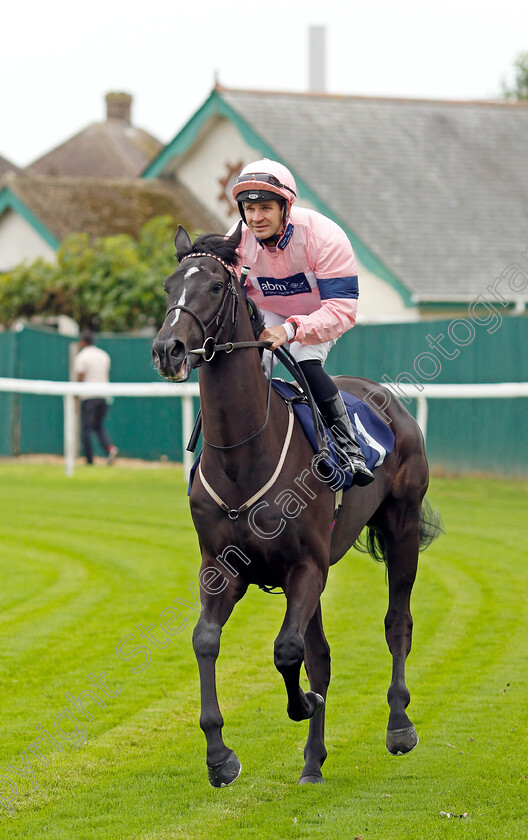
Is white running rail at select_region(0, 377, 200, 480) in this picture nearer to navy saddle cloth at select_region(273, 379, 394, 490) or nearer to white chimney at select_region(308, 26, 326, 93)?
navy saddle cloth at select_region(273, 379, 394, 490)

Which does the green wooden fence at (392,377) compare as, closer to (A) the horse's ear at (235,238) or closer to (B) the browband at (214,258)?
(A) the horse's ear at (235,238)

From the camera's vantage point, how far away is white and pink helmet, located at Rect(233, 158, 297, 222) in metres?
4.61

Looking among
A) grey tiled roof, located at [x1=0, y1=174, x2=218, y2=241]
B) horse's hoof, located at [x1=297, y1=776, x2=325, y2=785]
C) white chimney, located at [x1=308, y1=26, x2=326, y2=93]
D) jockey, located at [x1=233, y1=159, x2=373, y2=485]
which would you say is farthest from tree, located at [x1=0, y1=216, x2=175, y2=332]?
horse's hoof, located at [x1=297, y1=776, x2=325, y2=785]

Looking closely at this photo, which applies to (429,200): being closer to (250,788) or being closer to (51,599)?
(51,599)

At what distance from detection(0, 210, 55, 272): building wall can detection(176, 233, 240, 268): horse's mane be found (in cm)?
1856

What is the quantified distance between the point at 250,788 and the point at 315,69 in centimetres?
2701

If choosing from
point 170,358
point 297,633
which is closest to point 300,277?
point 170,358

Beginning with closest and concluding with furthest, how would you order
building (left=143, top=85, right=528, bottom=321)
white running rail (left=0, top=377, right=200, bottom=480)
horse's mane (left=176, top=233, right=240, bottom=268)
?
horse's mane (left=176, top=233, right=240, bottom=268)
white running rail (left=0, top=377, right=200, bottom=480)
building (left=143, top=85, right=528, bottom=321)

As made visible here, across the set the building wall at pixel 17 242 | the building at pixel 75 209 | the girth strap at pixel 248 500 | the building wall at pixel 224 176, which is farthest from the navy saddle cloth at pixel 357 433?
the building wall at pixel 17 242

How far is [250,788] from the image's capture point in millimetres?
4582

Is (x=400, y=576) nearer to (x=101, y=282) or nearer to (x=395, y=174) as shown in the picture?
(x=101, y=282)

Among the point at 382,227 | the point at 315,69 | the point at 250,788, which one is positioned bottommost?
the point at 250,788

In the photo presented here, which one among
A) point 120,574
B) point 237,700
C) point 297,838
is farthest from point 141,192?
point 297,838

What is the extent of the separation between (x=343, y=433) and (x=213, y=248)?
1.10m
